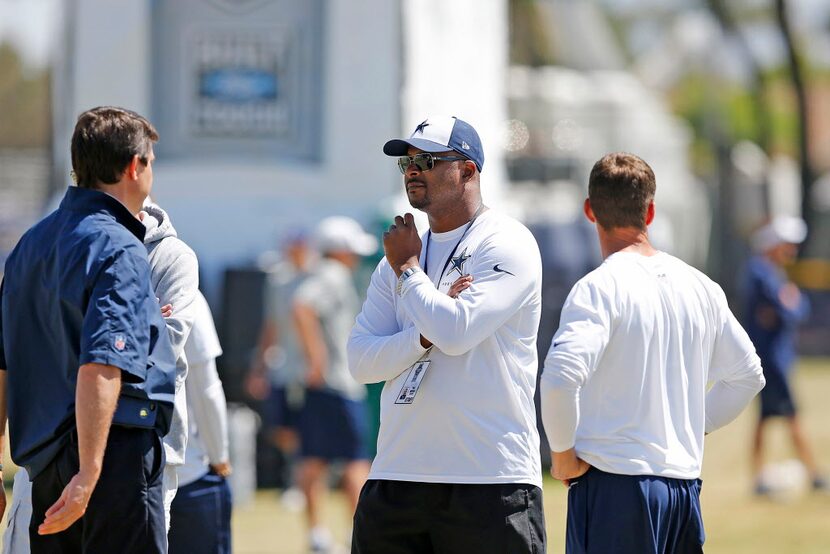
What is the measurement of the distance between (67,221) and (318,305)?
17.4ft

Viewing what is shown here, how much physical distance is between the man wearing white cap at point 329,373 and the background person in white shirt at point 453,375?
4.64 meters

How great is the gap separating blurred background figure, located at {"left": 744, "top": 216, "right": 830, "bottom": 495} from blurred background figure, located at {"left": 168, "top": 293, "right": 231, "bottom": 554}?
254 inches

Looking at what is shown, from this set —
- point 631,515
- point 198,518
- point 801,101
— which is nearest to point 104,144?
point 198,518

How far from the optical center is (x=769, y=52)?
54562mm

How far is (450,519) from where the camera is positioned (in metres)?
4.36

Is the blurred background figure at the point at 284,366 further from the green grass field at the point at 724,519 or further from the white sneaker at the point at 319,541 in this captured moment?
the white sneaker at the point at 319,541

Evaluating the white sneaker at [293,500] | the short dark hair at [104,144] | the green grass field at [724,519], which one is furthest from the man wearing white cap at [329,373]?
the short dark hair at [104,144]

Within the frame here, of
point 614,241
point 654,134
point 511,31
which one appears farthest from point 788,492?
point 511,31

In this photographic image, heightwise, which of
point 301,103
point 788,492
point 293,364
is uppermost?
point 301,103

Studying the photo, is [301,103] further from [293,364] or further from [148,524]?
[148,524]

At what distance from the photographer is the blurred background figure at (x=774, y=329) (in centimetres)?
1113

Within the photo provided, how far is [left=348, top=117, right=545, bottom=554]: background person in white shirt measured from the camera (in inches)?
171

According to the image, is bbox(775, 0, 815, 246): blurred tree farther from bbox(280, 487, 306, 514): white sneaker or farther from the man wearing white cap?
the man wearing white cap

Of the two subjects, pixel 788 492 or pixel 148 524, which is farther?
pixel 788 492
